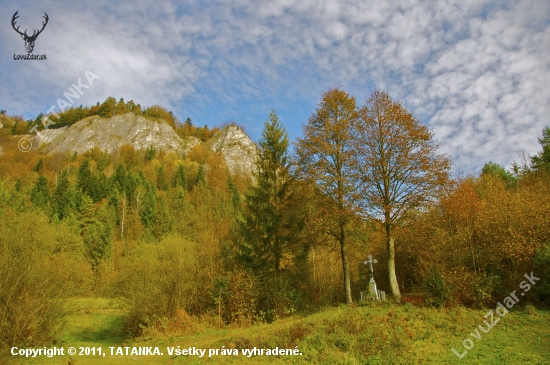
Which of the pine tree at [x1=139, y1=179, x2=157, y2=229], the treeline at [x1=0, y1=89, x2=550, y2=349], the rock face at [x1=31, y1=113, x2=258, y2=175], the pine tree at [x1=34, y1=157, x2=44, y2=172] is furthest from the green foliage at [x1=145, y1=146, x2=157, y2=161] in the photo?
the treeline at [x1=0, y1=89, x2=550, y2=349]

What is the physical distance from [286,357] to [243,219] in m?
13.3

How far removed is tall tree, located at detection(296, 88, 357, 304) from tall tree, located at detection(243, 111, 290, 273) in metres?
3.04

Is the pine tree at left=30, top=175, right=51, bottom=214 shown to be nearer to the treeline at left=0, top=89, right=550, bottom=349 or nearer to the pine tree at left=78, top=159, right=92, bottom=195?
the pine tree at left=78, top=159, right=92, bottom=195

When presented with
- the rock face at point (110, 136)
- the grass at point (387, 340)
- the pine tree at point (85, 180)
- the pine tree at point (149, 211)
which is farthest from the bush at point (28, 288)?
the rock face at point (110, 136)

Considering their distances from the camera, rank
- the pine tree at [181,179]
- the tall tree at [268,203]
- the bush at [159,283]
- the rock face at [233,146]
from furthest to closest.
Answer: the rock face at [233,146]
the pine tree at [181,179]
the tall tree at [268,203]
the bush at [159,283]

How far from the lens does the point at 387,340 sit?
12.1 metres

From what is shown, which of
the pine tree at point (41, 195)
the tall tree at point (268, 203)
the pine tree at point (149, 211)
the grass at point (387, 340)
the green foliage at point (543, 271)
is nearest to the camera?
the grass at point (387, 340)

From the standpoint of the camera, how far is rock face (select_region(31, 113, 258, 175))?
103500 mm

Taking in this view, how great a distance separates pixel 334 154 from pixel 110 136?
10455cm

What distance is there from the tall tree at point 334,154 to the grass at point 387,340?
194 inches

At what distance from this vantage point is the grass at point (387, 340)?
36.1 feet

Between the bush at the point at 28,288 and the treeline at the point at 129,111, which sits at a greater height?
the treeline at the point at 129,111

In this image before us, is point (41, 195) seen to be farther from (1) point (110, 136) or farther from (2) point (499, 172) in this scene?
(2) point (499, 172)

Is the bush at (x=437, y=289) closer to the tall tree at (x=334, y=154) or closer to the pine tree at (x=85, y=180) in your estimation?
the tall tree at (x=334, y=154)
